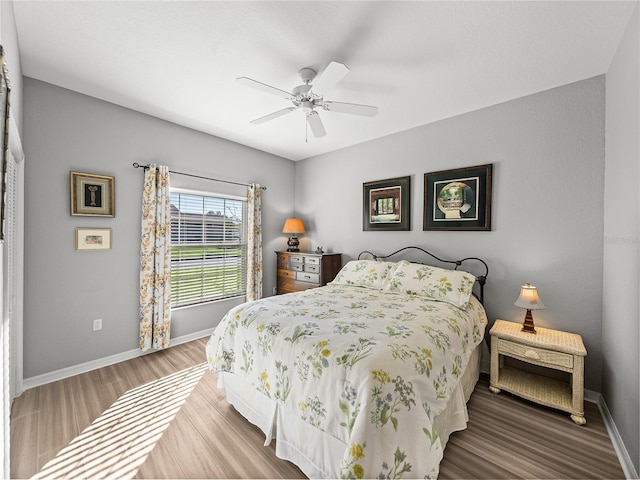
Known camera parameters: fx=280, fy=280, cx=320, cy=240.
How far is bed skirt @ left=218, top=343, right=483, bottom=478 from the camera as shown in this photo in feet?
5.04

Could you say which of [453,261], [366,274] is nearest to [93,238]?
[366,274]

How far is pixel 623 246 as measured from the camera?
1.93 m

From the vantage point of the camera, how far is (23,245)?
244cm

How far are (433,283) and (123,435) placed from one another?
9.19 feet

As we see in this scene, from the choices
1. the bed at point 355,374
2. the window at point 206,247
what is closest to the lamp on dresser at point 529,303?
the bed at point 355,374

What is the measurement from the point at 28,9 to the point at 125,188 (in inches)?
63.4

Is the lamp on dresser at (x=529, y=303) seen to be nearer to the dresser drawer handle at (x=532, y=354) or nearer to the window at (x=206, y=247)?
the dresser drawer handle at (x=532, y=354)

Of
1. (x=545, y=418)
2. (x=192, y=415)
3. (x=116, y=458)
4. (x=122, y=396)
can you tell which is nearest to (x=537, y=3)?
(x=545, y=418)

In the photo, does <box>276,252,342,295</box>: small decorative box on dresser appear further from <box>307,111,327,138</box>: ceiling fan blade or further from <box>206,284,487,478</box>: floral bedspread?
<box>307,111,327,138</box>: ceiling fan blade

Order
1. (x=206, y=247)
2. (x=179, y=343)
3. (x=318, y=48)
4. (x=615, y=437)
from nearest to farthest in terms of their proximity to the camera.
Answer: (x=615, y=437), (x=318, y=48), (x=179, y=343), (x=206, y=247)

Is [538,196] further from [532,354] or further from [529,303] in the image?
[532,354]

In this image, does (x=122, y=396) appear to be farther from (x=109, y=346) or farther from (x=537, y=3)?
(x=537, y=3)

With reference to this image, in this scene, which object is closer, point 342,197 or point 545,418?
point 545,418

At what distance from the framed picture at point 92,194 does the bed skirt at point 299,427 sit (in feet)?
6.93
